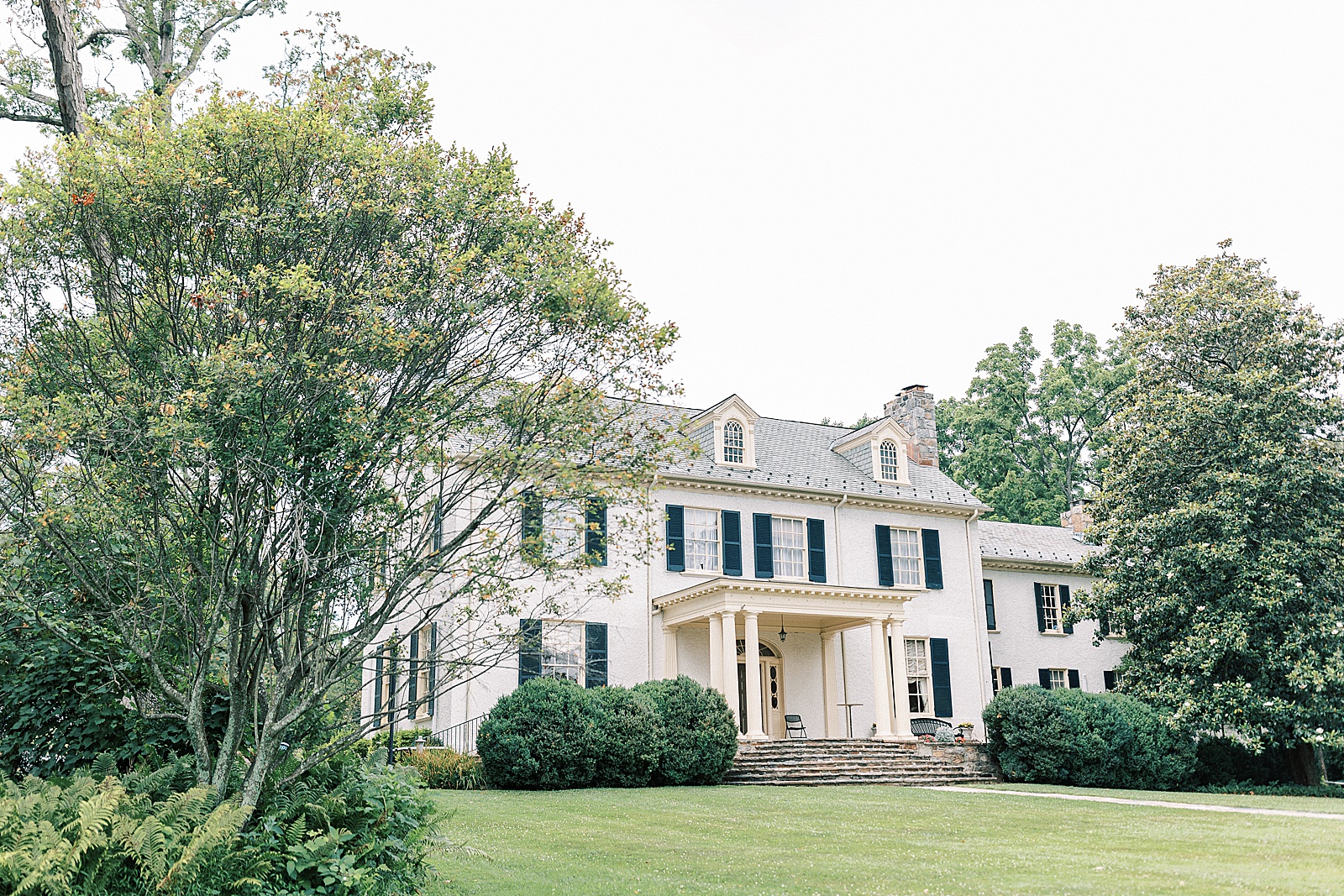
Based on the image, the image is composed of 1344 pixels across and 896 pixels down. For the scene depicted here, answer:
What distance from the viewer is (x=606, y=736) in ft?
57.6

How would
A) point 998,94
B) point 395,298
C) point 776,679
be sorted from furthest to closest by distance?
1. point 776,679
2. point 998,94
3. point 395,298

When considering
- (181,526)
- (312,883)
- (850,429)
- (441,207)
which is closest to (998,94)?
(441,207)

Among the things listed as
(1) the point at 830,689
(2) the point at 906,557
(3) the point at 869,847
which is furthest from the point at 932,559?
(3) the point at 869,847

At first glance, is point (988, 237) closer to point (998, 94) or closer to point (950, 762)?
point (998, 94)

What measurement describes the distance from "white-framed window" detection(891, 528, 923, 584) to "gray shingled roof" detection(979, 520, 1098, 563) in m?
2.62

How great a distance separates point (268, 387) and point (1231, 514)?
20.2 meters

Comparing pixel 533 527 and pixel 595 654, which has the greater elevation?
pixel 533 527

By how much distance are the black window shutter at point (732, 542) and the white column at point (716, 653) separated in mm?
2106

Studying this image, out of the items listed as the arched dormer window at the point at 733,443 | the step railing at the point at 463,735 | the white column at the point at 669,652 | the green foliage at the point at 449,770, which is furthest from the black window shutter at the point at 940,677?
the green foliage at the point at 449,770

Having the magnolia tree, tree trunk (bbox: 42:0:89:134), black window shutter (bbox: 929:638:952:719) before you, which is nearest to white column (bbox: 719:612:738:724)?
black window shutter (bbox: 929:638:952:719)

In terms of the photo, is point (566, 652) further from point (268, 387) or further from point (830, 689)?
point (268, 387)

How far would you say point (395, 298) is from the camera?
7465 millimetres

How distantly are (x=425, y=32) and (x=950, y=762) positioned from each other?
1754 centimetres

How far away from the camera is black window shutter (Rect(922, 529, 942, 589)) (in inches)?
994
